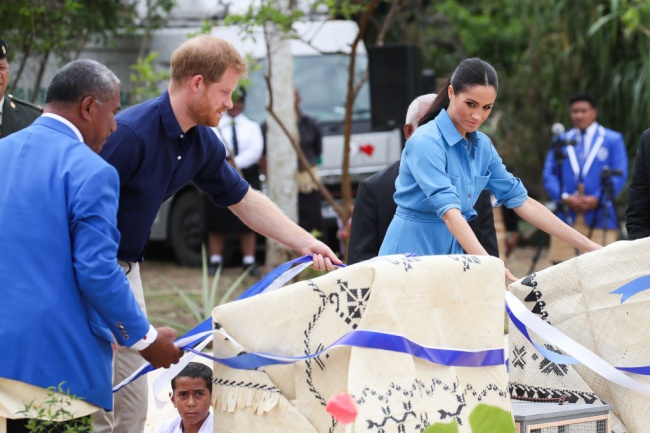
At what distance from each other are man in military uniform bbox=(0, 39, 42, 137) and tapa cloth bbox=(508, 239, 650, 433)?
2.33 m

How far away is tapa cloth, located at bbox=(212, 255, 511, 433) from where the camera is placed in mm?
3967

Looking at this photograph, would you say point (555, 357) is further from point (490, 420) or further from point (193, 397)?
point (193, 397)

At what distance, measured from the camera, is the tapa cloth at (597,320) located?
4.80 meters

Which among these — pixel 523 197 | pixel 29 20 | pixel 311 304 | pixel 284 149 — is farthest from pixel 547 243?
pixel 311 304

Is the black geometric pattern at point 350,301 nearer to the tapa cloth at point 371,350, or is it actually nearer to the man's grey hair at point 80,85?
the tapa cloth at point 371,350

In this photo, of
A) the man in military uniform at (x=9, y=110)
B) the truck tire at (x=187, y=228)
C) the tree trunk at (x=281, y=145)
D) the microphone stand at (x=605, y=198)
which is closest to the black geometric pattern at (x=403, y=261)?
the man in military uniform at (x=9, y=110)

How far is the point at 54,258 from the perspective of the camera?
379cm

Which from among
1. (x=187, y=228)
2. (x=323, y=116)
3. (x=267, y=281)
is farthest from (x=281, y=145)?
(x=267, y=281)

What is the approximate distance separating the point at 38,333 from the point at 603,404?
2243 mm

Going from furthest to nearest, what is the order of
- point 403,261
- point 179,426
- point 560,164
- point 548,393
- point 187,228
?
point 187,228 → point 560,164 → point 179,426 → point 548,393 → point 403,261

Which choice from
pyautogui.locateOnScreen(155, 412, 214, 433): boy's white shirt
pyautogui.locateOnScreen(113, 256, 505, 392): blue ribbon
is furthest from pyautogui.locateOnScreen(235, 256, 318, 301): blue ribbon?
pyautogui.locateOnScreen(155, 412, 214, 433): boy's white shirt

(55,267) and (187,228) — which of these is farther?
(187,228)

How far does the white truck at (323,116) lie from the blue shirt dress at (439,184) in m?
7.99

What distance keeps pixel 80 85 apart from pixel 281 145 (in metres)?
7.27
